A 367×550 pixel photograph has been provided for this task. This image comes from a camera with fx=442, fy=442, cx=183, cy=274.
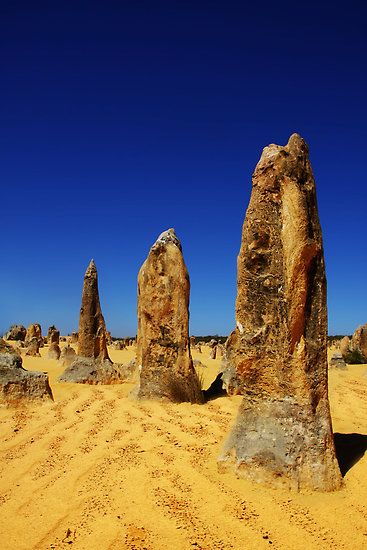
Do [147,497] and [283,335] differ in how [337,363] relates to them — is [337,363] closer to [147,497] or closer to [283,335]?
[283,335]

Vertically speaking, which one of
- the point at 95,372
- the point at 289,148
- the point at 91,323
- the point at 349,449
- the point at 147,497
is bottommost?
the point at 147,497

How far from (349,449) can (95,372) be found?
24.2 feet

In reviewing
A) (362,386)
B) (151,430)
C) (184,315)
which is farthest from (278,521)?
(362,386)

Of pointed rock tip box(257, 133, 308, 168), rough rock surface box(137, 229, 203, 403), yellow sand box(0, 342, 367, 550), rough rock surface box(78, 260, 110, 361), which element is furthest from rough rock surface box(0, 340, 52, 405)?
pointed rock tip box(257, 133, 308, 168)

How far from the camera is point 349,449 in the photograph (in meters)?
4.77

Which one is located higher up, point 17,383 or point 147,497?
point 17,383

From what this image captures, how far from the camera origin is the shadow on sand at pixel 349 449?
4317 mm

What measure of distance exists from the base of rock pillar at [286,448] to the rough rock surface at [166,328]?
3.63 m

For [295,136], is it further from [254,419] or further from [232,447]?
[232,447]

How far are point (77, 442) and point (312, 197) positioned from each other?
12.5ft

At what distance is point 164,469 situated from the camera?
422cm

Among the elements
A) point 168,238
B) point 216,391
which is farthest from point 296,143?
point 216,391

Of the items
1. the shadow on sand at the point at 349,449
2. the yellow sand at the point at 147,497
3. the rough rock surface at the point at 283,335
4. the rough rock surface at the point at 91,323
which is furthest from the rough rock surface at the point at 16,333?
the rough rock surface at the point at 283,335

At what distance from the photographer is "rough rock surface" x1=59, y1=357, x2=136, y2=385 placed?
1080cm
